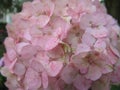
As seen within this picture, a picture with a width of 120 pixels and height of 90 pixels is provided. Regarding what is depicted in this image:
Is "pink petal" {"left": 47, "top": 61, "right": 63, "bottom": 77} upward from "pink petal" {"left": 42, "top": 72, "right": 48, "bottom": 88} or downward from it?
upward

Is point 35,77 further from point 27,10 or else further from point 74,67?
point 27,10

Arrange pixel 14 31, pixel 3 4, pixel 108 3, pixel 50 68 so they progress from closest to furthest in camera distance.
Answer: pixel 50 68
pixel 14 31
pixel 108 3
pixel 3 4

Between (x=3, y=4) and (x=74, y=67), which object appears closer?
(x=74, y=67)

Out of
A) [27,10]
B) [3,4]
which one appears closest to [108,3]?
[27,10]

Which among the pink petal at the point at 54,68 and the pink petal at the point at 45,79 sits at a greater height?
the pink petal at the point at 54,68

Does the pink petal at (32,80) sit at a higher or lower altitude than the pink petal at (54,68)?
lower

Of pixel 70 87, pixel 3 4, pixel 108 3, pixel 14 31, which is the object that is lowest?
pixel 3 4

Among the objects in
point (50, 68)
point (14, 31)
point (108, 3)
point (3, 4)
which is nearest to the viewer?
point (50, 68)

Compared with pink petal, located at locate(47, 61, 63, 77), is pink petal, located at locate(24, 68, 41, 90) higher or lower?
lower
